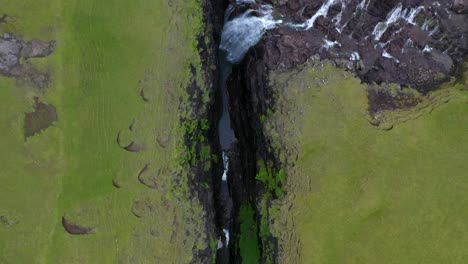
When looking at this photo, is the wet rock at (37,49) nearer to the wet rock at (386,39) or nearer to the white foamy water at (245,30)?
the white foamy water at (245,30)

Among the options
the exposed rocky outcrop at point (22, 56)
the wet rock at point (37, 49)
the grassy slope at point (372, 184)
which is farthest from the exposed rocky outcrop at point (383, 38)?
the exposed rocky outcrop at point (22, 56)

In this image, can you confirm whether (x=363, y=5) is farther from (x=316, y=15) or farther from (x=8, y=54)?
(x=8, y=54)

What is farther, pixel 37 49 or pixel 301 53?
pixel 301 53

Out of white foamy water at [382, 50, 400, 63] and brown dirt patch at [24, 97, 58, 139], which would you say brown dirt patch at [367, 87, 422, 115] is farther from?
brown dirt patch at [24, 97, 58, 139]

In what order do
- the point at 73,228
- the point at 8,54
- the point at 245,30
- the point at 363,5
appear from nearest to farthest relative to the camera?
the point at 73,228
the point at 8,54
the point at 363,5
the point at 245,30

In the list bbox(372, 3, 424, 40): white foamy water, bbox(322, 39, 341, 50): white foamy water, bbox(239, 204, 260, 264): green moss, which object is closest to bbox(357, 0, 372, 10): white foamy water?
bbox(372, 3, 424, 40): white foamy water

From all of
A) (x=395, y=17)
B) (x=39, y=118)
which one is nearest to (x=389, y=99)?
(x=395, y=17)

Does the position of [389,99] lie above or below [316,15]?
below
